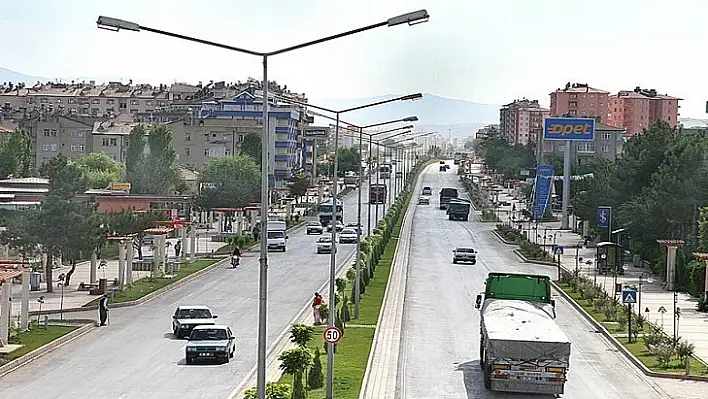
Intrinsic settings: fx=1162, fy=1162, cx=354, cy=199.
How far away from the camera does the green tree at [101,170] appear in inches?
3834

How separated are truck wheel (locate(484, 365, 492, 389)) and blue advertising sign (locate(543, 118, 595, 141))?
7491cm

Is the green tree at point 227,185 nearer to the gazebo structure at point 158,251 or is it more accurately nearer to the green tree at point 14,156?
the green tree at point 14,156

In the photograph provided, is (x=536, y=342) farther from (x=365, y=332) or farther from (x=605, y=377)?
(x=365, y=332)

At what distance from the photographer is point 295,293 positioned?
162ft

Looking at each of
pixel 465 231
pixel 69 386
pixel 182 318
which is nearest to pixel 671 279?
pixel 182 318

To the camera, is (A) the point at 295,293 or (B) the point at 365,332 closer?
(B) the point at 365,332

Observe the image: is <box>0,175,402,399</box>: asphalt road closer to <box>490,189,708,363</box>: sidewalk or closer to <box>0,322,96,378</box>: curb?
<box>0,322,96,378</box>: curb

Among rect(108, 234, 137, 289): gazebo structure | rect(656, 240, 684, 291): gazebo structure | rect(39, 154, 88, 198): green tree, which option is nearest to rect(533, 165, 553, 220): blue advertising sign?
rect(656, 240, 684, 291): gazebo structure

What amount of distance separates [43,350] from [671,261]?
3032cm

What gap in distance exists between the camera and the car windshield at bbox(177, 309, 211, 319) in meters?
37.0

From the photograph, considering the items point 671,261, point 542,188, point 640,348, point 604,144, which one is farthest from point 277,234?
point 604,144

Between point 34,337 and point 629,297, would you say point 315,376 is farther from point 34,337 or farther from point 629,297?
point 34,337

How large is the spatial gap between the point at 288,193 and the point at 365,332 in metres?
88.1

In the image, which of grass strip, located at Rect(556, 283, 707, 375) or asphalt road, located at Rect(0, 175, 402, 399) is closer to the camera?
asphalt road, located at Rect(0, 175, 402, 399)
